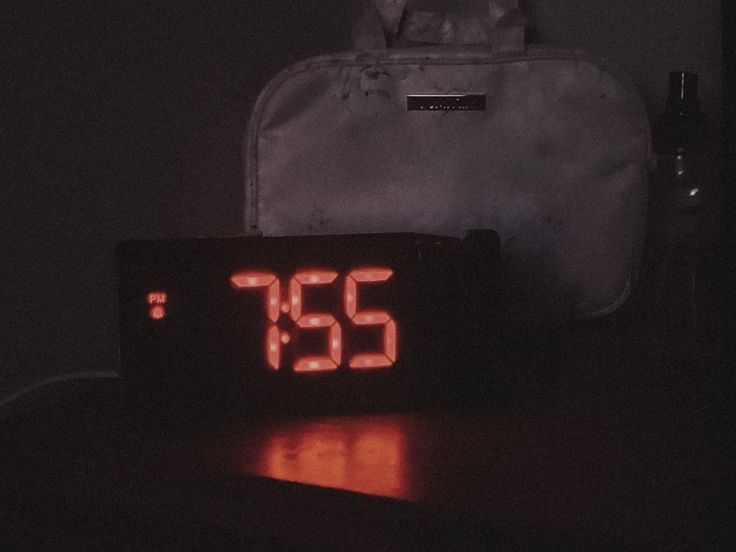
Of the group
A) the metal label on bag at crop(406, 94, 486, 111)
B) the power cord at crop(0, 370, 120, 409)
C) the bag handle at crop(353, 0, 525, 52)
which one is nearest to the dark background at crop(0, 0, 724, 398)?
the power cord at crop(0, 370, 120, 409)

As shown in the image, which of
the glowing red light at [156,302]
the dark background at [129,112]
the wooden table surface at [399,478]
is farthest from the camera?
the dark background at [129,112]

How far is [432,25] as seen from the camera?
97 cm

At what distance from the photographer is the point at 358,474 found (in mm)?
510

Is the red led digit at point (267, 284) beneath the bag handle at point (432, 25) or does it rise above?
beneath

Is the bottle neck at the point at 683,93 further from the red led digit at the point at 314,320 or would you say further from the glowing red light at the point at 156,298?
the glowing red light at the point at 156,298

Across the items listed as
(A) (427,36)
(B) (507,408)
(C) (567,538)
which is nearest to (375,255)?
(B) (507,408)

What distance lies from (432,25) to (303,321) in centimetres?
48

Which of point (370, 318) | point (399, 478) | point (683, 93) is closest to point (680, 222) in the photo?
point (683, 93)

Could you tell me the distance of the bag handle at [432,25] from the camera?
2.92 ft

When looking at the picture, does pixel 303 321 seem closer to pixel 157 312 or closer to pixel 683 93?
pixel 157 312

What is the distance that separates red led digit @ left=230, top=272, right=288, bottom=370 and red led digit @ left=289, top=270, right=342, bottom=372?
0.01 meters

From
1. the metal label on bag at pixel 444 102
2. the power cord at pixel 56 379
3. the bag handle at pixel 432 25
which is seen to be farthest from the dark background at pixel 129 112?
the metal label on bag at pixel 444 102

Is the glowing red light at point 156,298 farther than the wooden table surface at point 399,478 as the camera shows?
Yes

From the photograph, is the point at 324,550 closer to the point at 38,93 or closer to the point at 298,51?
the point at 38,93
